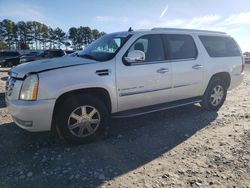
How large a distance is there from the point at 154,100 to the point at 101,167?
6.32 feet

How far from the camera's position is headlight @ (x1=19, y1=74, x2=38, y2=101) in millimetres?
3537

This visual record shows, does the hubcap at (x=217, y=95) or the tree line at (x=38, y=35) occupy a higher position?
the tree line at (x=38, y=35)

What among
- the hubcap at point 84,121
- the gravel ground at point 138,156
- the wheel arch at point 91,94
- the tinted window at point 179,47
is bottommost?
the gravel ground at point 138,156

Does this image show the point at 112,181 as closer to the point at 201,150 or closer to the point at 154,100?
the point at 201,150

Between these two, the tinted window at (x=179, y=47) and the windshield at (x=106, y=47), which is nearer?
the windshield at (x=106, y=47)

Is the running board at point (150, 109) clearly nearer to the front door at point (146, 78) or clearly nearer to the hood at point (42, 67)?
the front door at point (146, 78)

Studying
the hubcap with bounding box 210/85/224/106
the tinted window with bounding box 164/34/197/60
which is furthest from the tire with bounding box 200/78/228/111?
the tinted window with bounding box 164/34/197/60

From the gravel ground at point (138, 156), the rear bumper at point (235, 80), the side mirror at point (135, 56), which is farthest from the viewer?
the rear bumper at point (235, 80)

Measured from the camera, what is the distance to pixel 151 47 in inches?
190

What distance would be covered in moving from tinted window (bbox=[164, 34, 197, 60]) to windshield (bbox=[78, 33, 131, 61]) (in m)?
0.93

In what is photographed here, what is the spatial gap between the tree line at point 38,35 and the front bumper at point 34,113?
66.2 metres

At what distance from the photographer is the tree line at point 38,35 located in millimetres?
69963

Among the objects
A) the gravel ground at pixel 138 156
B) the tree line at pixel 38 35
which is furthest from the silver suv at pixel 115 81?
the tree line at pixel 38 35

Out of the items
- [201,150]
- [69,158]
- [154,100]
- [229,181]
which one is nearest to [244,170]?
[229,181]
